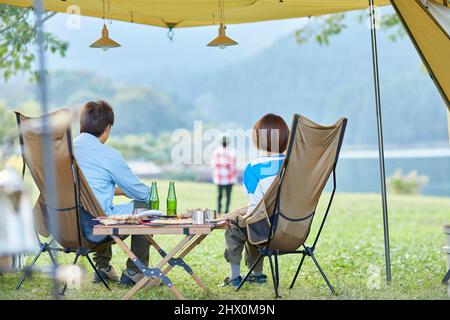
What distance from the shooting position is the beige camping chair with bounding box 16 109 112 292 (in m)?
4.24

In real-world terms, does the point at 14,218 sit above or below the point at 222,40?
below

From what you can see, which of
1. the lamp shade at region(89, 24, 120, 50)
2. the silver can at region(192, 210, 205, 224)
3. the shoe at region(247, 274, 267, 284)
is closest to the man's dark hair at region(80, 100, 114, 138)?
the silver can at region(192, 210, 205, 224)

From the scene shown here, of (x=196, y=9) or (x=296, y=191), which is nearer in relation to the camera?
(x=296, y=191)

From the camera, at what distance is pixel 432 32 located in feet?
15.3

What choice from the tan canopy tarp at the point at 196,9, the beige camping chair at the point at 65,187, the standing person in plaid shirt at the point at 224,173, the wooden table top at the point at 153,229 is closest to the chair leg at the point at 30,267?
the beige camping chair at the point at 65,187

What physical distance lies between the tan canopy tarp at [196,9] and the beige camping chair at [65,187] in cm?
154

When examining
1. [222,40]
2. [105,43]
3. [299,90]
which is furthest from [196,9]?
[299,90]

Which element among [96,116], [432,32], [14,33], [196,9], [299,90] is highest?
[299,90]

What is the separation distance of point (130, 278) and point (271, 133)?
1.18 m

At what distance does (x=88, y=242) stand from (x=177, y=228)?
0.75m

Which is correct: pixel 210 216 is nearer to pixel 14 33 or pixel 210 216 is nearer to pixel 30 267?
pixel 30 267

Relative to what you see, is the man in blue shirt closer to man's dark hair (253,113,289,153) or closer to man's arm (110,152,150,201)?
man's arm (110,152,150,201)
